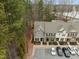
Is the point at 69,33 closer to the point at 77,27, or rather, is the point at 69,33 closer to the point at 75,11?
the point at 77,27

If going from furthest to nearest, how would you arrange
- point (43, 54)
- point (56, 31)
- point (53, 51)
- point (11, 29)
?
1. point (56, 31)
2. point (53, 51)
3. point (43, 54)
4. point (11, 29)

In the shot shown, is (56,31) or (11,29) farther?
(56,31)

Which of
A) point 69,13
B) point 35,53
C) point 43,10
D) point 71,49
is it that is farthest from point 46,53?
point 69,13

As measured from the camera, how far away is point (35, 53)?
2130 centimetres

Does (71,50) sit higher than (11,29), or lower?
lower

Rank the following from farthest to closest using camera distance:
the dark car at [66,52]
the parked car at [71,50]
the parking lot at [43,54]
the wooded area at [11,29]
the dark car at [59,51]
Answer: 1. the parked car at [71,50]
2. the dark car at [59,51]
3. the dark car at [66,52]
4. the parking lot at [43,54]
5. the wooded area at [11,29]

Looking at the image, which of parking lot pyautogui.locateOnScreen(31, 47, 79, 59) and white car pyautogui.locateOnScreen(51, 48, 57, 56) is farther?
white car pyautogui.locateOnScreen(51, 48, 57, 56)

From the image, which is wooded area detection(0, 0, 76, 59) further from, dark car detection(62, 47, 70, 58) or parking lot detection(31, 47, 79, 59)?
dark car detection(62, 47, 70, 58)

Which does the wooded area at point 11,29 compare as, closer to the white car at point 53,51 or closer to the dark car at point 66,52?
the white car at point 53,51

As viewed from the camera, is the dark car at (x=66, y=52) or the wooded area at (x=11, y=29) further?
the dark car at (x=66, y=52)

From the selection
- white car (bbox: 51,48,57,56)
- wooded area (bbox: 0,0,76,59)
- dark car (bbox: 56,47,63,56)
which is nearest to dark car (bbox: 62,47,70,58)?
dark car (bbox: 56,47,63,56)

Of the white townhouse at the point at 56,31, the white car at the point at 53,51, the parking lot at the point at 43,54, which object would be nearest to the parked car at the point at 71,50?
the parking lot at the point at 43,54

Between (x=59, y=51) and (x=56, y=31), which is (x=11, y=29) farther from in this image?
(x=56, y=31)

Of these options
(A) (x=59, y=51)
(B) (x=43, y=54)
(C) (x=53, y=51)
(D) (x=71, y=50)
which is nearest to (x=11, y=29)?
(B) (x=43, y=54)
